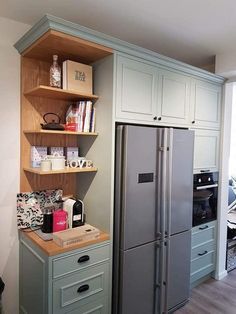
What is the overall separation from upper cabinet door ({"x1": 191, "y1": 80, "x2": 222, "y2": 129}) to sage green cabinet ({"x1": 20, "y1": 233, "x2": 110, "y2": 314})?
163 centimetres

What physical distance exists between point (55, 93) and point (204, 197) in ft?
6.31

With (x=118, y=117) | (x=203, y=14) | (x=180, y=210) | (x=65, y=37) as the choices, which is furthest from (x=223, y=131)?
(x=65, y=37)

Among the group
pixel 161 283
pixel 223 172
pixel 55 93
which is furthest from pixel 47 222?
pixel 223 172

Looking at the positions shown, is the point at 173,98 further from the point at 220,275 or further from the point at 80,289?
the point at 220,275

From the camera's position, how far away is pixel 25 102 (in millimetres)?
2098

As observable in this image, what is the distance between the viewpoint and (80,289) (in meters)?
1.81

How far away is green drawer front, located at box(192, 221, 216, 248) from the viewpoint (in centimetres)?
271

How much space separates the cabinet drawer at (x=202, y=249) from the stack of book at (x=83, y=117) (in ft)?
5.78

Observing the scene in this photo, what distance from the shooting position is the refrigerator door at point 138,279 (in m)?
2.00

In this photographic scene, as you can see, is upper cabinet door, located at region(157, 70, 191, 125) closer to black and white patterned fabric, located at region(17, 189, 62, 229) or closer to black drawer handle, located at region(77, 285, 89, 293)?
black and white patterned fabric, located at region(17, 189, 62, 229)

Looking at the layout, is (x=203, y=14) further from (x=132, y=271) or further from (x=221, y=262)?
(x=221, y=262)

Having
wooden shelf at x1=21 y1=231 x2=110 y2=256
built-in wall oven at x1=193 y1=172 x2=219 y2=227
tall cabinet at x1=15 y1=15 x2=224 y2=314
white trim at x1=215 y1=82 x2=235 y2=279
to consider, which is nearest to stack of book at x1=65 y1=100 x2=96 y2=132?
tall cabinet at x1=15 y1=15 x2=224 y2=314

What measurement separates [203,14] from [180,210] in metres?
1.70

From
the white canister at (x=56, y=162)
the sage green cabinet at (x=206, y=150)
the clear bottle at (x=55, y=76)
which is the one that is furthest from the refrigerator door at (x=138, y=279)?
the clear bottle at (x=55, y=76)
